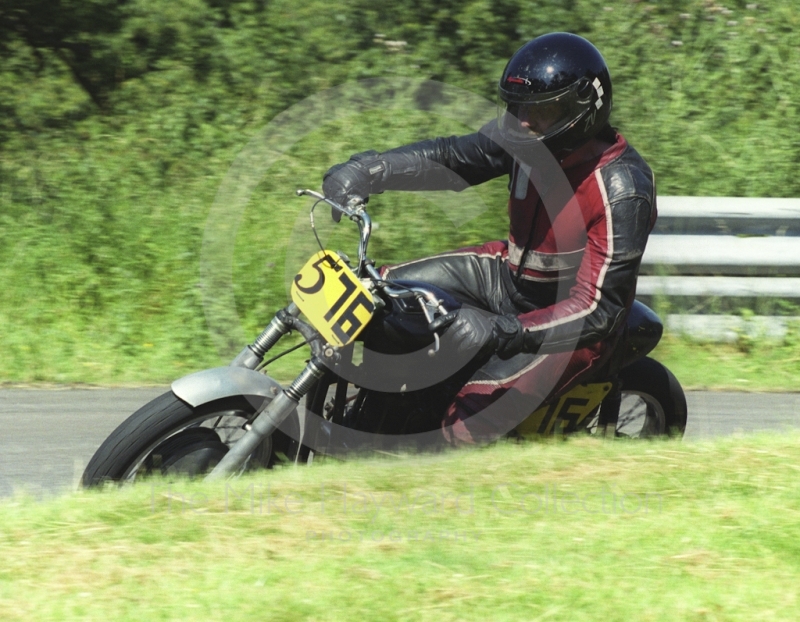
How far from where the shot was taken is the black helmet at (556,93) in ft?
11.8

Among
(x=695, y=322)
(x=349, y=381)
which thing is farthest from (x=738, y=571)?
(x=695, y=322)

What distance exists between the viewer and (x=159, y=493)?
3.25 meters

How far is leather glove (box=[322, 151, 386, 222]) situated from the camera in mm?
3814

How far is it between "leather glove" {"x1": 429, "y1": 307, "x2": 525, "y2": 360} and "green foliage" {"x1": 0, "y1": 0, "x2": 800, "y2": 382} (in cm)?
297

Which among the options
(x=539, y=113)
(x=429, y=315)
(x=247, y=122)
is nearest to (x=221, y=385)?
(x=429, y=315)

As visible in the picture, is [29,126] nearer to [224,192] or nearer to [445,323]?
[224,192]

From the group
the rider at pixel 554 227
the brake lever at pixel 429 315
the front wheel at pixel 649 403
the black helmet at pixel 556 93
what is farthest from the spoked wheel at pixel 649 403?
the brake lever at pixel 429 315

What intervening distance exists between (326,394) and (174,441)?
21.8 inches

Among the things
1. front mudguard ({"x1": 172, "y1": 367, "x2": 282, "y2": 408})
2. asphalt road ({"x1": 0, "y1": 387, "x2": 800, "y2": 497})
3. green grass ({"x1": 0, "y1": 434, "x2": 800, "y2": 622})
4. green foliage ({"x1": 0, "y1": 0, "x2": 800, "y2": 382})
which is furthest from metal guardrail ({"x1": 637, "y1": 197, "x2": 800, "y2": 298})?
front mudguard ({"x1": 172, "y1": 367, "x2": 282, "y2": 408})

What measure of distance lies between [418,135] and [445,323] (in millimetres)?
4225

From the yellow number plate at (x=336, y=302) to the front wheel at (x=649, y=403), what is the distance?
4.38 ft

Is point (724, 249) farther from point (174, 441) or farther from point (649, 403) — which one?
point (174, 441)

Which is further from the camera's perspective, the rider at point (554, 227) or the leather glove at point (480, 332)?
the rider at point (554, 227)

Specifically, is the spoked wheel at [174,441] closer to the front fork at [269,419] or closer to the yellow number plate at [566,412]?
the front fork at [269,419]
